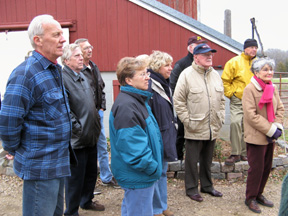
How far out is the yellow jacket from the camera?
5.01 m

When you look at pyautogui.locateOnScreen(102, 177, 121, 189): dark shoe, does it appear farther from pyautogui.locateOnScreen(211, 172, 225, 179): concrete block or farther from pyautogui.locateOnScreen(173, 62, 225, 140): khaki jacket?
pyautogui.locateOnScreen(211, 172, 225, 179): concrete block

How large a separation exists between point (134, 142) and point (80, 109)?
1.17 meters

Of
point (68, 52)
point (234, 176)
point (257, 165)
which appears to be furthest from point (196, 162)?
point (68, 52)

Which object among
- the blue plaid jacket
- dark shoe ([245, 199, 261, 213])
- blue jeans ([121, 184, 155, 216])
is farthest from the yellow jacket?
the blue plaid jacket

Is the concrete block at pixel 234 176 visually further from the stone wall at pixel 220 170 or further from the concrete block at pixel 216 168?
the concrete block at pixel 216 168

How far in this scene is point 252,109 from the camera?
3680 mm

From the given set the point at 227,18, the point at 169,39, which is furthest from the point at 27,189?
the point at 227,18

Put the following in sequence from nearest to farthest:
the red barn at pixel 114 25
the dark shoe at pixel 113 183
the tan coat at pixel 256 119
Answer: the tan coat at pixel 256 119 → the dark shoe at pixel 113 183 → the red barn at pixel 114 25

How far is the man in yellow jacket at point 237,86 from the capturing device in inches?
197

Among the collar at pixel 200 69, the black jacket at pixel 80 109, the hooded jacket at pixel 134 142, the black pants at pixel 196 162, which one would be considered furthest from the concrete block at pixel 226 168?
the hooded jacket at pixel 134 142

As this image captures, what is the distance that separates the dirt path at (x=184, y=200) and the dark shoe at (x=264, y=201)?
0.05 metres

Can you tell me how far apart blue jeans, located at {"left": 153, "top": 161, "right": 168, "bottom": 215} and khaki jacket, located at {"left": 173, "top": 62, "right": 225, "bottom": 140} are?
30.9 inches

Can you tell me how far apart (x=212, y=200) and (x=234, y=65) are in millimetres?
2367

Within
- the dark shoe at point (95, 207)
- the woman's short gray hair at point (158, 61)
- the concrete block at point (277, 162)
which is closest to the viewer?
the woman's short gray hair at point (158, 61)
